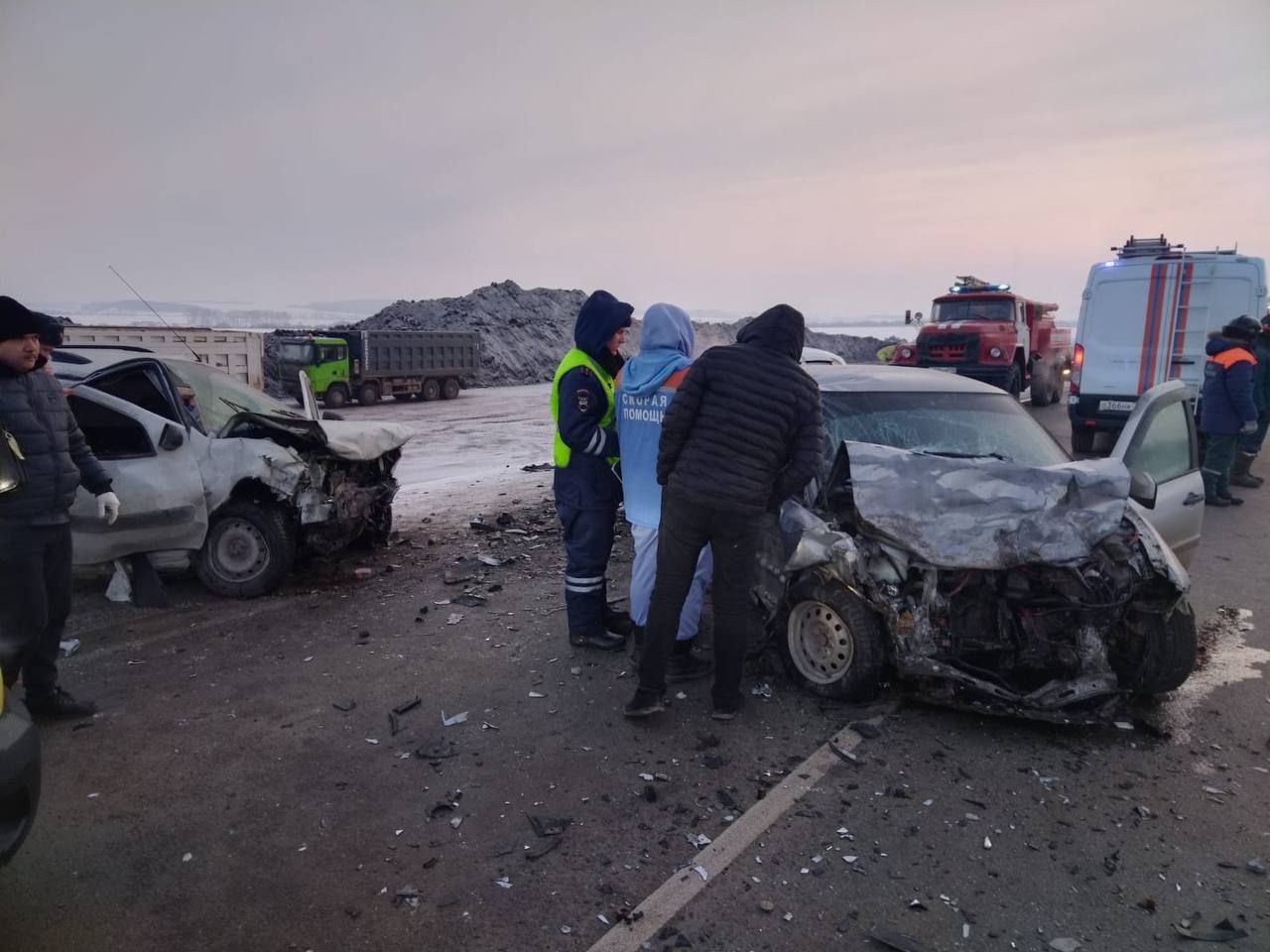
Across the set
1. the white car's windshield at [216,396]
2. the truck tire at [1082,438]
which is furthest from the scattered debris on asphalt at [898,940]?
the truck tire at [1082,438]

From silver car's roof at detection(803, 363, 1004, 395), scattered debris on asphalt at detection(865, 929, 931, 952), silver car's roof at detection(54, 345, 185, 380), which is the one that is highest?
silver car's roof at detection(54, 345, 185, 380)

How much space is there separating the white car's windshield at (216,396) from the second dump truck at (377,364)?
16678 millimetres

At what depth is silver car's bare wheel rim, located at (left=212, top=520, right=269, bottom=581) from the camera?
19.8 ft

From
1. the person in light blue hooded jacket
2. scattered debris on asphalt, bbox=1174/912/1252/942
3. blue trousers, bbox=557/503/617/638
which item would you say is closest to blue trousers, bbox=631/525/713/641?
the person in light blue hooded jacket

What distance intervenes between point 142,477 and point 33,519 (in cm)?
205

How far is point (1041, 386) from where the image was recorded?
19734 mm

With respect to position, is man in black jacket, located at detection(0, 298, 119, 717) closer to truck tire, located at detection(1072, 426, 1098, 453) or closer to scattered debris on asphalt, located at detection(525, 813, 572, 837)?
scattered debris on asphalt, located at detection(525, 813, 572, 837)

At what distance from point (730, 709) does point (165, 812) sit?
246 centimetres

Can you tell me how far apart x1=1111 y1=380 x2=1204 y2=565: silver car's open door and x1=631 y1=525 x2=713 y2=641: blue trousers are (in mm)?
2336

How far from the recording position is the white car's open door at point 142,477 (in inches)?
223

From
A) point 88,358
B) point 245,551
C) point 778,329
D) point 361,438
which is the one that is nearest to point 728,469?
point 778,329

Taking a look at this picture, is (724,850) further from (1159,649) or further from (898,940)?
(1159,649)

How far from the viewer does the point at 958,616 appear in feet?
12.9

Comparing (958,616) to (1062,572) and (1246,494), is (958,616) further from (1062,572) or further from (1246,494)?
(1246,494)
